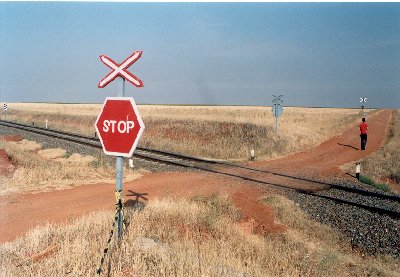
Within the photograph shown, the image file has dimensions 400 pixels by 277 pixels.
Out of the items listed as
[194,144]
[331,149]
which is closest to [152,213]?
[194,144]

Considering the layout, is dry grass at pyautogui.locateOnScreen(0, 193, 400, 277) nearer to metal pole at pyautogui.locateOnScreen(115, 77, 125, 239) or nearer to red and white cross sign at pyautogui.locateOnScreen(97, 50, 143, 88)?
metal pole at pyautogui.locateOnScreen(115, 77, 125, 239)

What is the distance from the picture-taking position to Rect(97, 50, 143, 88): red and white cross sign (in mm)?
5070

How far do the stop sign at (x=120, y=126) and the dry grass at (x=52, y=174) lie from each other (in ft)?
27.4

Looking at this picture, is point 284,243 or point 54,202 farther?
point 54,202

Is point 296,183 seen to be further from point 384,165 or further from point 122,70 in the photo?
point 122,70

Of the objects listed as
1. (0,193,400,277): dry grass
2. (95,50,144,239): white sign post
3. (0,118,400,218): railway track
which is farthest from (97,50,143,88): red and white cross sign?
(0,118,400,218): railway track

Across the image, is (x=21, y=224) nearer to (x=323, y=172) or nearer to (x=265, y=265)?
(x=265, y=265)

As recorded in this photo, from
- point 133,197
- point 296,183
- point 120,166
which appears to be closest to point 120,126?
point 120,166

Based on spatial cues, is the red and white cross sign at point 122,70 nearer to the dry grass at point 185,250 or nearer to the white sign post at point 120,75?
the white sign post at point 120,75

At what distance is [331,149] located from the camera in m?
26.4

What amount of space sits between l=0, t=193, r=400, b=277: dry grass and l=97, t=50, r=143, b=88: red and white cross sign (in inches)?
95.8

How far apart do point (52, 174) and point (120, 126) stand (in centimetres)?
1013

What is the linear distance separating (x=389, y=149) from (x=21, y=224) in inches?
940

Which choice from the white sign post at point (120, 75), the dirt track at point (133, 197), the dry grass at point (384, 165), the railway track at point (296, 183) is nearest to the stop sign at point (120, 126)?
the white sign post at point (120, 75)
